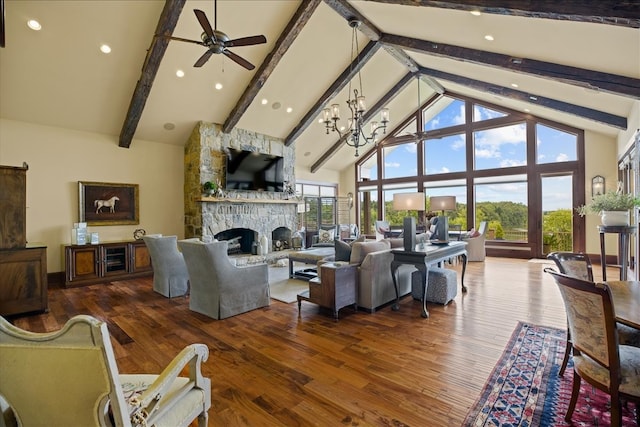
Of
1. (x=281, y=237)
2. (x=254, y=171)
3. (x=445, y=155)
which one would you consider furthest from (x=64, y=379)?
(x=445, y=155)

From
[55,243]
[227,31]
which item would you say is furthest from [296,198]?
[55,243]

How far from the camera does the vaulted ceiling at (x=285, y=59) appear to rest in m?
3.79

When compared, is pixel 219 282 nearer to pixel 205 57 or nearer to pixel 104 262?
pixel 205 57

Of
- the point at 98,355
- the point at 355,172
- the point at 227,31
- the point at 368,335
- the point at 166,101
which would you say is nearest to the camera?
the point at 98,355

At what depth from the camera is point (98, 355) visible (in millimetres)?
966

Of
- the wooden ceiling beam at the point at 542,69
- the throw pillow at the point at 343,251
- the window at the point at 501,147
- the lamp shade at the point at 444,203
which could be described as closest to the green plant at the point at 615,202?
the wooden ceiling beam at the point at 542,69

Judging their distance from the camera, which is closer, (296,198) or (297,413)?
(297,413)

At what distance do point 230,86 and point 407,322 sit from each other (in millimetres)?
5627

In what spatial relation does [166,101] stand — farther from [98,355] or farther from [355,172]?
[355,172]

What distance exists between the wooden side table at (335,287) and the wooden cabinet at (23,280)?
347 cm

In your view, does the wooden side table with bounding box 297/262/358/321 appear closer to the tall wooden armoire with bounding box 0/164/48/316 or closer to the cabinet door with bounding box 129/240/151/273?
the tall wooden armoire with bounding box 0/164/48/316

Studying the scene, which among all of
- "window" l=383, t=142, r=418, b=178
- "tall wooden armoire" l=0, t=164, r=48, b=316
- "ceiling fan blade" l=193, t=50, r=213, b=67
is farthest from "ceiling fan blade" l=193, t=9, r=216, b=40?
"window" l=383, t=142, r=418, b=178

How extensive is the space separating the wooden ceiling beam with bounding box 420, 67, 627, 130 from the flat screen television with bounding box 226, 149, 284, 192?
15.7 ft

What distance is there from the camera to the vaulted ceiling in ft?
12.4
